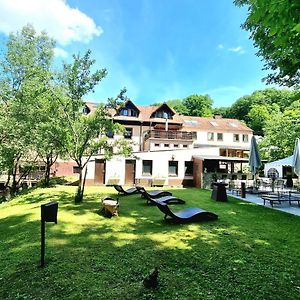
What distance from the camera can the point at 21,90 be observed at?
17719 millimetres

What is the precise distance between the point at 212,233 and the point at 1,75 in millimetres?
18309

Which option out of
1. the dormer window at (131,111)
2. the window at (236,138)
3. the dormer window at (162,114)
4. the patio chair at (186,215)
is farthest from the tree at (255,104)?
the patio chair at (186,215)

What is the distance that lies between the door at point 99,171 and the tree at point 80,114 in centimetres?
954

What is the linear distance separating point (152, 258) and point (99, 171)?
18.2 m

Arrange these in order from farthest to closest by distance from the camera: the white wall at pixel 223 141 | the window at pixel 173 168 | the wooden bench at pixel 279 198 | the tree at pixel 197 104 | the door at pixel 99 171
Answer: the tree at pixel 197 104, the white wall at pixel 223 141, the window at pixel 173 168, the door at pixel 99 171, the wooden bench at pixel 279 198

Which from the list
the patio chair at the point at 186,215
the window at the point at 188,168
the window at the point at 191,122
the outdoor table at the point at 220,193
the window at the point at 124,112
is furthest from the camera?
the window at the point at 191,122

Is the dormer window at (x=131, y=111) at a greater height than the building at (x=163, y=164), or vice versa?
the dormer window at (x=131, y=111)

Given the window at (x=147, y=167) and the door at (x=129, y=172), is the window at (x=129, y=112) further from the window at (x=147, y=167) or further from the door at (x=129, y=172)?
the window at (x=147, y=167)

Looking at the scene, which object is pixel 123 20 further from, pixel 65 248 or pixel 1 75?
pixel 65 248

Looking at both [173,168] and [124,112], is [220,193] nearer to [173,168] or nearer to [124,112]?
[173,168]

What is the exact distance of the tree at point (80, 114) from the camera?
13477 mm

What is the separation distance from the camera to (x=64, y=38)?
67.3 feet

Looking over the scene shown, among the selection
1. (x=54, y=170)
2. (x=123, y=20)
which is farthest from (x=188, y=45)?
(x=54, y=170)

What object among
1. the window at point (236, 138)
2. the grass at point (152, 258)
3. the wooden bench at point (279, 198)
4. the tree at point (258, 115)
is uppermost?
the tree at point (258, 115)
